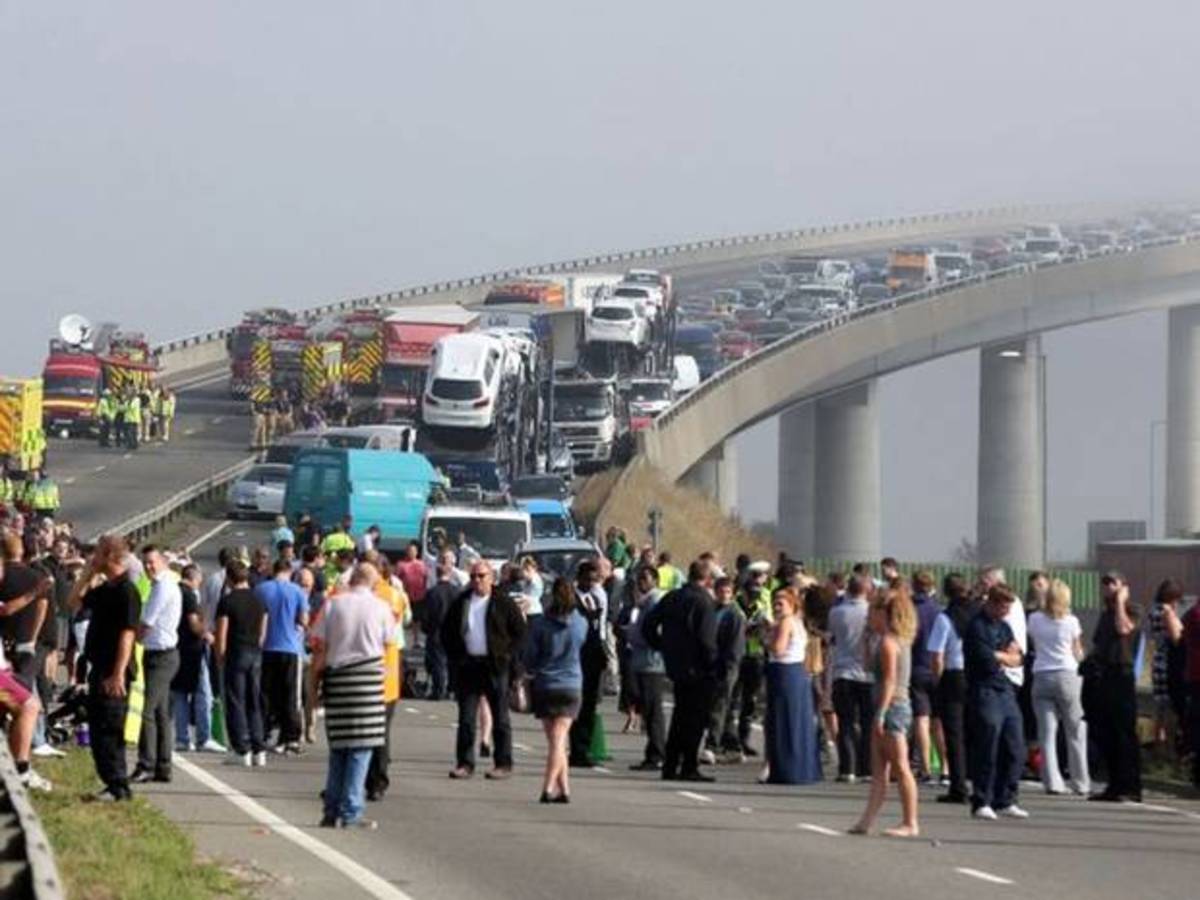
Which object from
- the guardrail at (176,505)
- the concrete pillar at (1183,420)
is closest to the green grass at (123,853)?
the guardrail at (176,505)

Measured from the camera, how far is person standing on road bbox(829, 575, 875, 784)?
87.1ft

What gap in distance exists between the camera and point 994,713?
23.9m

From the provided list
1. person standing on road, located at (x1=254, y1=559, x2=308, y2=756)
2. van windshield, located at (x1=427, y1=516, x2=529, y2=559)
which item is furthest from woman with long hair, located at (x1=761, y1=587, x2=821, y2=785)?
van windshield, located at (x1=427, y1=516, x2=529, y2=559)

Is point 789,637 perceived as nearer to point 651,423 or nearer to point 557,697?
point 557,697

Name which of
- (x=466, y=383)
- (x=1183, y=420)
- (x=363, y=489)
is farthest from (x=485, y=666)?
(x=1183, y=420)

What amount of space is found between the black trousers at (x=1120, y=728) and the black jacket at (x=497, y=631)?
4251 mm

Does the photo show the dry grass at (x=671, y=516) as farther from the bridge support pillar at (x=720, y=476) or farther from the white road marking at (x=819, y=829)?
the white road marking at (x=819, y=829)

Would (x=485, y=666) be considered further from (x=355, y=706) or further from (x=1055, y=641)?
(x=355, y=706)

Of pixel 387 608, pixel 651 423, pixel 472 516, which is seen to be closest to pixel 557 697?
pixel 387 608

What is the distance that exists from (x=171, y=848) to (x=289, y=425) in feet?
233

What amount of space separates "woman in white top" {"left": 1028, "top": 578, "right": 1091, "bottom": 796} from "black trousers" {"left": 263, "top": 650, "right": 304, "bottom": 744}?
5.73 meters

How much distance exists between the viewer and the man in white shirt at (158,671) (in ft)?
77.7

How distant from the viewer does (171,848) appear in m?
18.7

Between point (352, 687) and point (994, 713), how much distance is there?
4569mm
